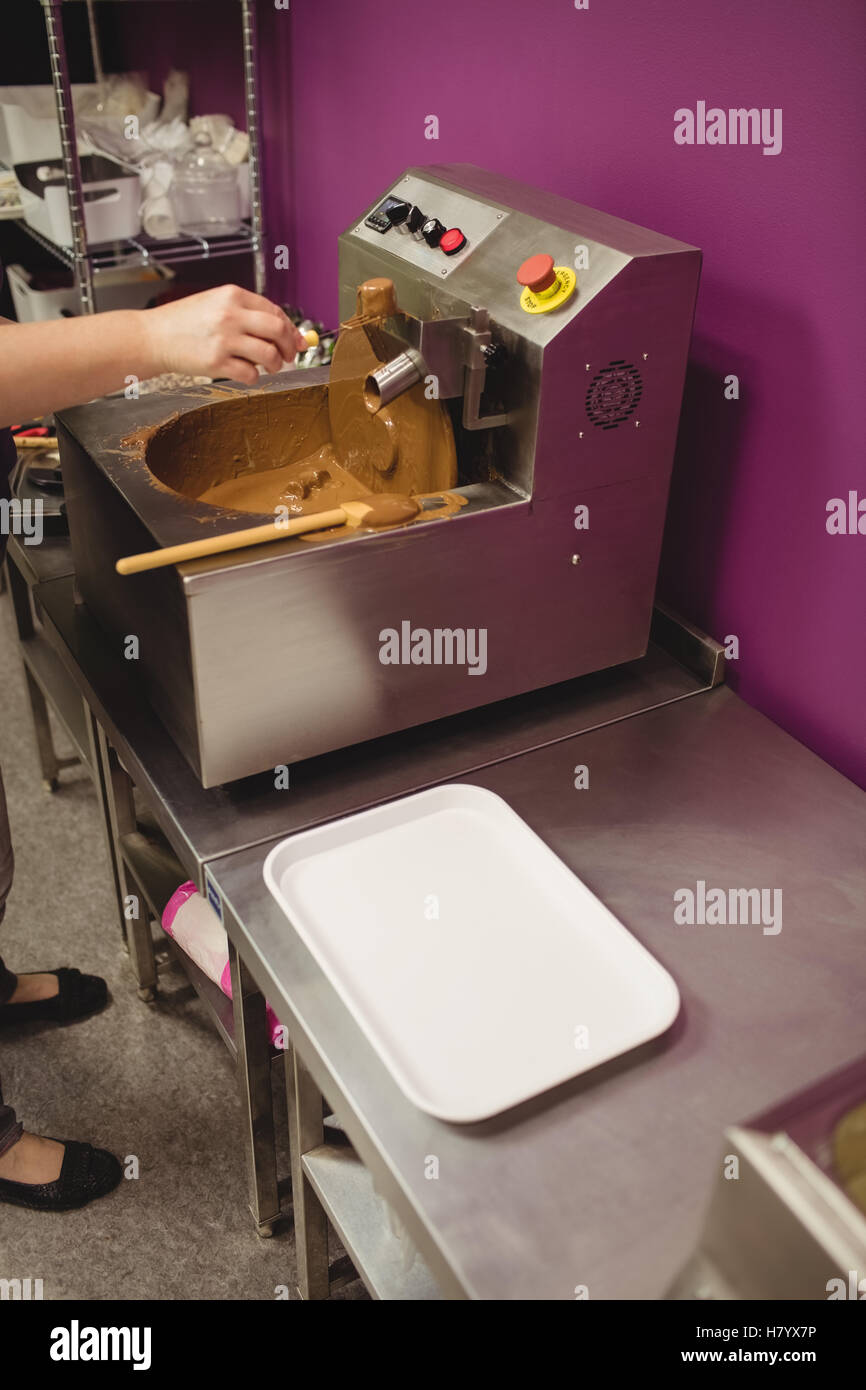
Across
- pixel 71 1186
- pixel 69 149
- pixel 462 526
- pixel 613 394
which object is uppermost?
pixel 69 149

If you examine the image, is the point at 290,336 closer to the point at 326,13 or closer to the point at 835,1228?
the point at 835,1228

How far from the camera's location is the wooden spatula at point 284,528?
103cm

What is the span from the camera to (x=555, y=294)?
111 centimetres

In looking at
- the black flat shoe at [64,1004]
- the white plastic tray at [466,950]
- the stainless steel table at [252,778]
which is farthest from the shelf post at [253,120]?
the white plastic tray at [466,950]

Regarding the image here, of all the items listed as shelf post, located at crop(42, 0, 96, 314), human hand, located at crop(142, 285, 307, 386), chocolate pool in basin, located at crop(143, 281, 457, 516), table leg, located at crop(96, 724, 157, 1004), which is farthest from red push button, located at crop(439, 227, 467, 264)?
shelf post, located at crop(42, 0, 96, 314)

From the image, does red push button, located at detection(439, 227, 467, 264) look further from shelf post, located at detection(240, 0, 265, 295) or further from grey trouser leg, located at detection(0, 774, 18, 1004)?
shelf post, located at detection(240, 0, 265, 295)

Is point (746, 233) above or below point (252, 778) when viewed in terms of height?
above

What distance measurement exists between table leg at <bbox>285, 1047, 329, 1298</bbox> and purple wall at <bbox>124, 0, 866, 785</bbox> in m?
0.75

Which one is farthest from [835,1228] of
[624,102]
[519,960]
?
[624,102]

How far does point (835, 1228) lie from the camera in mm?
704

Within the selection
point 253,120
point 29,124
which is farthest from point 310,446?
point 29,124

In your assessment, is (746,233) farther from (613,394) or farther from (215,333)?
(215,333)

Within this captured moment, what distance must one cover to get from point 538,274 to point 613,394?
0.15 metres

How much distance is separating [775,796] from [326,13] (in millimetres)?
1711
